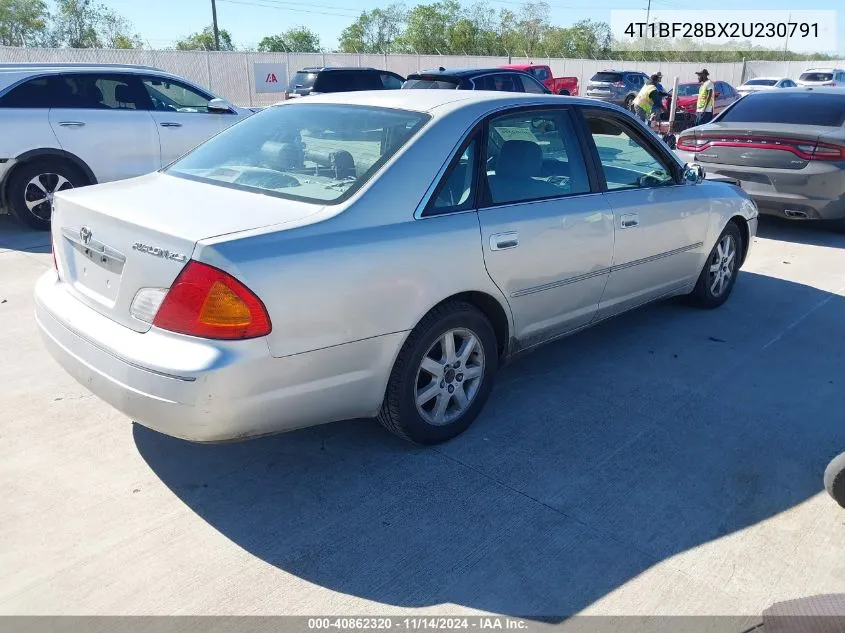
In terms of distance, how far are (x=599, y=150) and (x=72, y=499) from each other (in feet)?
10.8

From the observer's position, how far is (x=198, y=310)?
8.86 feet

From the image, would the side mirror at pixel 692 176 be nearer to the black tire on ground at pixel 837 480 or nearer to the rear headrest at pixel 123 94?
the black tire on ground at pixel 837 480

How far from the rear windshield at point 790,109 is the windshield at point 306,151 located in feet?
20.9

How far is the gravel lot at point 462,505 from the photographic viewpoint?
8.72ft

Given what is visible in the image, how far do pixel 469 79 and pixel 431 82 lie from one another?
700 millimetres

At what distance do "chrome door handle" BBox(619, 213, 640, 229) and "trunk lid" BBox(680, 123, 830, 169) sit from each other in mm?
4348

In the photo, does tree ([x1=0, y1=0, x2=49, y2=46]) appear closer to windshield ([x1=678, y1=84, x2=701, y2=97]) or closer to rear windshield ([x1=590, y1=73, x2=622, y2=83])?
rear windshield ([x1=590, y1=73, x2=622, y2=83])

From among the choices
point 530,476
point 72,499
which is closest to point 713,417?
point 530,476

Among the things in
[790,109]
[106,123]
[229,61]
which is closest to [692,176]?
[790,109]

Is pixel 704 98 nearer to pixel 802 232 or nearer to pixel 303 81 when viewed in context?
pixel 303 81

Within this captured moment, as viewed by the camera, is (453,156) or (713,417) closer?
(453,156)

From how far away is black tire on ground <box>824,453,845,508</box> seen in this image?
3.06 meters

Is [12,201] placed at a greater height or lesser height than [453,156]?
lesser

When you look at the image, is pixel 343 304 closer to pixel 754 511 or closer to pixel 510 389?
pixel 510 389
